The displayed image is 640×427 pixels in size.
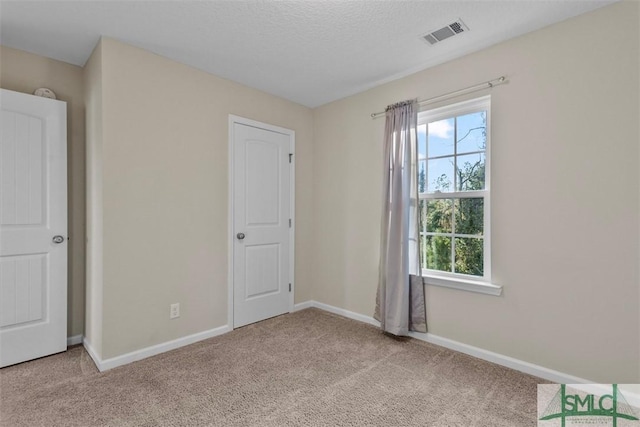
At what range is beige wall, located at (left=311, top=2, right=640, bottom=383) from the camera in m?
1.93

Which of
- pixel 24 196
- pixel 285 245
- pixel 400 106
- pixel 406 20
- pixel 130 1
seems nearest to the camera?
pixel 130 1

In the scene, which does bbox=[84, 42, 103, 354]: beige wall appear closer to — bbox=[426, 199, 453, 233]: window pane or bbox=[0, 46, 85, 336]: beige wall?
bbox=[0, 46, 85, 336]: beige wall

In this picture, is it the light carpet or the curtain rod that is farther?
the curtain rod

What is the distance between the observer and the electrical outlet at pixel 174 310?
2.71 meters

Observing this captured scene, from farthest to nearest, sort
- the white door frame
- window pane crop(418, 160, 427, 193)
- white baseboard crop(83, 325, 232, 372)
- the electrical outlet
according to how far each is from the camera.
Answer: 1. the white door frame
2. window pane crop(418, 160, 427, 193)
3. the electrical outlet
4. white baseboard crop(83, 325, 232, 372)

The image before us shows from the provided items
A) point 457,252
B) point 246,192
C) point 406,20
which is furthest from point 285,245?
point 406,20

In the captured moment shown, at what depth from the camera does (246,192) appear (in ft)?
10.8

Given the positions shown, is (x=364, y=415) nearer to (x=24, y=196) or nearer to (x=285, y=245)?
(x=285, y=245)

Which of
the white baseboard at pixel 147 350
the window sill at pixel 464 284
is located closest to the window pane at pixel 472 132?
the window sill at pixel 464 284

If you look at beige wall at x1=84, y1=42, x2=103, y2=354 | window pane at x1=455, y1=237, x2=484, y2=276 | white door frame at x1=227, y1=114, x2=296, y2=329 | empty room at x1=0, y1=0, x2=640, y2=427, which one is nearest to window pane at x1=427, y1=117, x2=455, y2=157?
empty room at x1=0, y1=0, x2=640, y2=427

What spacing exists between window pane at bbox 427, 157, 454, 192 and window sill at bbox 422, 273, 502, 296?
0.79 metres

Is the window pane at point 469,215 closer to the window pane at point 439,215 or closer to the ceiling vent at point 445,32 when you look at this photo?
the window pane at point 439,215

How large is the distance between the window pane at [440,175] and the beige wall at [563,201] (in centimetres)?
39

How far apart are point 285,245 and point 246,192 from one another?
2.62 feet
